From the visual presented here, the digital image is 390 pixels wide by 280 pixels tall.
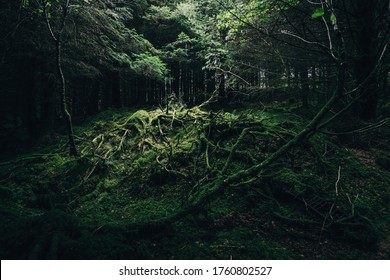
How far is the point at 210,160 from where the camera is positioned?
646 centimetres

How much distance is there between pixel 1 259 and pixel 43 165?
16.3 feet

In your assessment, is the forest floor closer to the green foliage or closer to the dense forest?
the dense forest

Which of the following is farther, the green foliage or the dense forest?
the green foliage

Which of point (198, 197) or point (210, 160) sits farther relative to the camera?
point (210, 160)

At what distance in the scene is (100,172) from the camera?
671 cm

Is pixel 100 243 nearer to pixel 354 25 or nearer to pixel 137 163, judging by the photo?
pixel 137 163

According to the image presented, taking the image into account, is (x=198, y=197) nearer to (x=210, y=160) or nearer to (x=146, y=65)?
(x=210, y=160)

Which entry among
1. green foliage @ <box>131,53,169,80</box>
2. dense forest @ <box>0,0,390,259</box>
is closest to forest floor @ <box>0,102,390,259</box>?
dense forest @ <box>0,0,390,259</box>

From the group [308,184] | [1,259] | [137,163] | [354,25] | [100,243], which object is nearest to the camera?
[1,259]

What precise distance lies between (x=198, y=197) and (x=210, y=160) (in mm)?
2009

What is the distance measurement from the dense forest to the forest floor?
29mm

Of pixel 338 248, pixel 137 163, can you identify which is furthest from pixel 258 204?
pixel 137 163

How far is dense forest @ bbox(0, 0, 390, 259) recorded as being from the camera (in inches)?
136

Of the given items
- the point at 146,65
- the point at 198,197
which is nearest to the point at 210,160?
the point at 198,197
